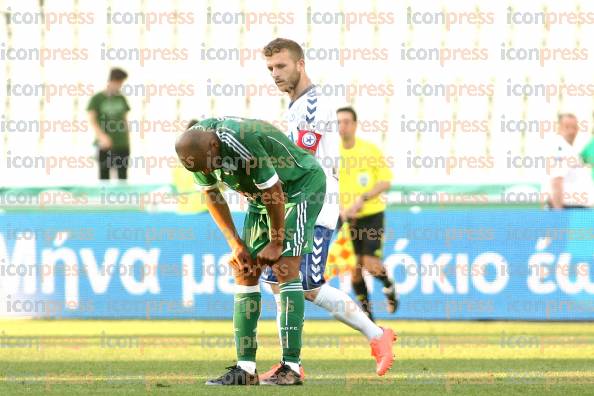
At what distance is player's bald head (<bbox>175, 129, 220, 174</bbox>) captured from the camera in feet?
22.6

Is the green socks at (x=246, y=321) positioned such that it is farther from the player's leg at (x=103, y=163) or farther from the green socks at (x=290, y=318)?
the player's leg at (x=103, y=163)

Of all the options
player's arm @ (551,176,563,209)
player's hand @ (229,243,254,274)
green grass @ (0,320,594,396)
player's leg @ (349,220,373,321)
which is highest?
player's arm @ (551,176,563,209)

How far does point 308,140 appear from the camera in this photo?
8.13 metres

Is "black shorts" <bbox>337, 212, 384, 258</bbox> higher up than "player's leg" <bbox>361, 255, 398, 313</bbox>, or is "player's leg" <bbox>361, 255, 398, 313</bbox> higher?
"black shorts" <bbox>337, 212, 384, 258</bbox>

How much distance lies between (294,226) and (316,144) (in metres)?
0.80

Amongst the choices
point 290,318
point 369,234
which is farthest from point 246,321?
point 369,234

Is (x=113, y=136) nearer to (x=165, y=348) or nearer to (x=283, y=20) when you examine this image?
(x=283, y=20)

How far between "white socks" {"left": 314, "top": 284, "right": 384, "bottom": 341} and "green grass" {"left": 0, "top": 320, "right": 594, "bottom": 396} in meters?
0.32

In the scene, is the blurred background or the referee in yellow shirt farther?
the blurred background

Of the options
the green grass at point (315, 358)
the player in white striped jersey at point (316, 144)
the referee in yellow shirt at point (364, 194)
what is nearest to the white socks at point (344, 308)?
the player in white striped jersey at point (316, 144)

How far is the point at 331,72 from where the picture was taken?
636 inches

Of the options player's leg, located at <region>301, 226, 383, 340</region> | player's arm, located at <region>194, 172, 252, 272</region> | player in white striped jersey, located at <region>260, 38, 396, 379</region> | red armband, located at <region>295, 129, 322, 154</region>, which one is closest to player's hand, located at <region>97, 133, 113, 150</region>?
player in white striped jersey, located at <region>260, 38, 396, 379</region>

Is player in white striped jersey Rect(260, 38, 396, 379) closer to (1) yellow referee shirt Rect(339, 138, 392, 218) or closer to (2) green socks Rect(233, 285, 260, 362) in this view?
(2) green socks Rect(233, 285, 260, 362)

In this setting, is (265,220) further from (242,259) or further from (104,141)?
(104,141)
